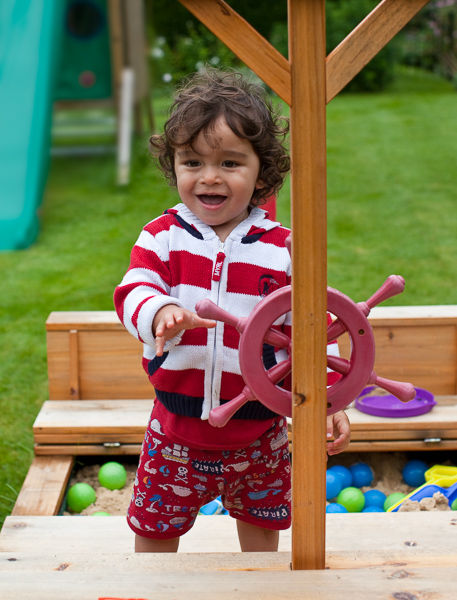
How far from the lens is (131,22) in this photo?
7289 mm

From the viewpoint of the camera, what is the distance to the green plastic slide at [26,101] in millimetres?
5574

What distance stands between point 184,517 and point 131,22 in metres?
6.51

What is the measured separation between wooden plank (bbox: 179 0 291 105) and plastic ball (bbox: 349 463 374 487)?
1748 mm

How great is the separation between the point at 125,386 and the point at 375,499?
912 mm

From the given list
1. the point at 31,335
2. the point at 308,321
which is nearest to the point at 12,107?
the point at 31,335

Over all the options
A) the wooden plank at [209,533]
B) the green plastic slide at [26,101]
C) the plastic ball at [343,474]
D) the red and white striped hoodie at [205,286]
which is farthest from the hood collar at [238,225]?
the green plastic slide at [26,101]

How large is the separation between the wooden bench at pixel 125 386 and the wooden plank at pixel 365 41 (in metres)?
1.50

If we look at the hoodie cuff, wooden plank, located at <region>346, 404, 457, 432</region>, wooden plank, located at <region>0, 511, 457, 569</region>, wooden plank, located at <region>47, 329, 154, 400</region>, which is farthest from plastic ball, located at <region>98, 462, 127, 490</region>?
the hoodie cuff

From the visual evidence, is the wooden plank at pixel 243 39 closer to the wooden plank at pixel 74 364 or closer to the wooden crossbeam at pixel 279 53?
the wooden crossbeam at pixel 279 53

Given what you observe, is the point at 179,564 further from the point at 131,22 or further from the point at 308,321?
the point at 131,22

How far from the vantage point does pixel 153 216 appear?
5766 mm

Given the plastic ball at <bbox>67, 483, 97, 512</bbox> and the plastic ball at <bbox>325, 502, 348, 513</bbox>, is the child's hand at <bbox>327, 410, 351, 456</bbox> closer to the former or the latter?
the plastic ball at <bbox>325, 502, 348, 513</bbox>

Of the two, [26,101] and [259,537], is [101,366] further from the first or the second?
[26,101]

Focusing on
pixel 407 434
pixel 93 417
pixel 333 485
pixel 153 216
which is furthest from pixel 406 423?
pixel 153 216
